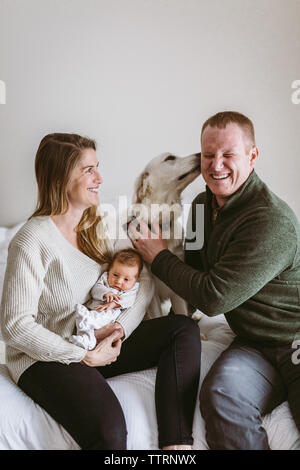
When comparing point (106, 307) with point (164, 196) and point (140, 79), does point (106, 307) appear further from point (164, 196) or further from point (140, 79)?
point (140, 79)

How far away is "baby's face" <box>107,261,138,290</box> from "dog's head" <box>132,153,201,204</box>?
0.93 ft

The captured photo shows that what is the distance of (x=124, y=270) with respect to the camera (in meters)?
1.28

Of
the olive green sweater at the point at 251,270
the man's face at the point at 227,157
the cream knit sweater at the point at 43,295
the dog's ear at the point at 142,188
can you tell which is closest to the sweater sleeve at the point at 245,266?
the olive green sweater at the point at 251,270

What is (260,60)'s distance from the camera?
65.2 inches

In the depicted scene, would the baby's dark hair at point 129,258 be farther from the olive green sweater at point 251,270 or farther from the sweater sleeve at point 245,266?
the sweater sleeve at point 245,266

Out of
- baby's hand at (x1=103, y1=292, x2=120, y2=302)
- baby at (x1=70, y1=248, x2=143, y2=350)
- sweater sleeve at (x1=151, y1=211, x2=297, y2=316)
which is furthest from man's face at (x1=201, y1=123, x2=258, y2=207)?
baby's hand at (x1=103, y1=292, x2=120, y2=302)

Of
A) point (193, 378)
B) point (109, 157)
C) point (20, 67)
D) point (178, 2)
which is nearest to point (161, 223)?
point (109, 157)

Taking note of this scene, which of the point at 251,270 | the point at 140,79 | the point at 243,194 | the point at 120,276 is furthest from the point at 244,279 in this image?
the point at 140,79

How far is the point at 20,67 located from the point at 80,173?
588 mm

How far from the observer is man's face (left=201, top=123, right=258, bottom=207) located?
1267 millimetres

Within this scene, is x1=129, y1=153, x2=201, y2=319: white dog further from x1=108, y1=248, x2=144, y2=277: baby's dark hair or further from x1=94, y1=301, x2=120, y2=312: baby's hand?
x1=94, y1=301, x2=120, y2=312: baby's hand

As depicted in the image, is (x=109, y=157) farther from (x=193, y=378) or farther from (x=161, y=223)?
(x=193, y=378)
